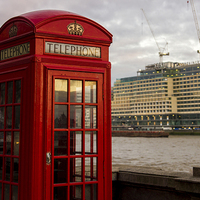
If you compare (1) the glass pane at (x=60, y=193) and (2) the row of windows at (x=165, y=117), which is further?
(2) the row of windows at (x=165, y=117)

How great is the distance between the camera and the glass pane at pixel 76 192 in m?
3.19

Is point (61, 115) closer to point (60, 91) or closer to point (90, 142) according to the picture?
point (60, 91)

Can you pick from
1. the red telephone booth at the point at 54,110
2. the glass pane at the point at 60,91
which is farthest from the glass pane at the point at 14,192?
the glass pane at the point at 60,91

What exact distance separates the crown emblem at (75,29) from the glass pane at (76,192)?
1.64 m

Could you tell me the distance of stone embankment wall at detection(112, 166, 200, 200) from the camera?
4.22 meters

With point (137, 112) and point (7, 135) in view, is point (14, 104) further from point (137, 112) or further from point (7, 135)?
point (137, 112)

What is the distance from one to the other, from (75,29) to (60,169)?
149cm

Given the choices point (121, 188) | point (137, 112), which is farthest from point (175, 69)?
point (121, 188)

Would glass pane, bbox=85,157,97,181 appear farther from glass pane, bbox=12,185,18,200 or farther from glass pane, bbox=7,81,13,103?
glass pane, bbox=7,81,13,103

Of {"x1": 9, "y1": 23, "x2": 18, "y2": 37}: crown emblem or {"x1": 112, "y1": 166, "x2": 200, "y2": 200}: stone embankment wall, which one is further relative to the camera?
{"x1": 112, "y1": 166, "x2": 200, "y2": 200}: stone embankment wall

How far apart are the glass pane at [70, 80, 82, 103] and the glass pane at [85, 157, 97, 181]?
64 centimetres

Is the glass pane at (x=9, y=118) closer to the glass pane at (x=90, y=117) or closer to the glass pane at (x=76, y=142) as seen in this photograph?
the glass pane at (x=76, y=142)

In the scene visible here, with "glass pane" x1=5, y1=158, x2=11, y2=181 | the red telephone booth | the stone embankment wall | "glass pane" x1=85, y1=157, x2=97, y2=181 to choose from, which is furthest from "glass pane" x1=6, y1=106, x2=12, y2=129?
the stone embankment wall

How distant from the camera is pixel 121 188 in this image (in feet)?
16.7
